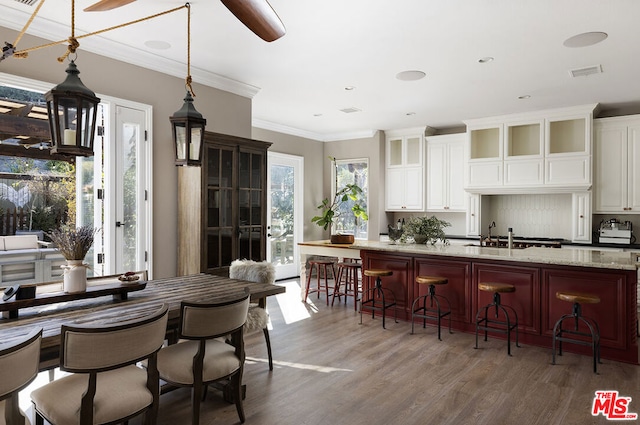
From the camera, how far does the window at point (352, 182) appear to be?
8.22 meters

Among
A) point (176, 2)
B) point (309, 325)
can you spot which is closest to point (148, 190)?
point (176, 2)

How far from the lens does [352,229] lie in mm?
8383

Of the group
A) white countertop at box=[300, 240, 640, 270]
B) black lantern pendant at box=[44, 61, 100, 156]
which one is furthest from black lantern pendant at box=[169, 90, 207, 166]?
white countertop at box=[300, 240, 640, 270]

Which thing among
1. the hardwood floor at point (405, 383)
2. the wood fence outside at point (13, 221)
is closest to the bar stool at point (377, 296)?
the hardwood floor at point (405, 383)

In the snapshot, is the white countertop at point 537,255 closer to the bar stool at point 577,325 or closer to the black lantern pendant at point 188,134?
the bar stool at point 577,325

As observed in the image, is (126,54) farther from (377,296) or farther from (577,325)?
(577,325)

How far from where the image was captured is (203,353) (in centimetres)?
230

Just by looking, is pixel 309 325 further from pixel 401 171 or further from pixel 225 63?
pixel 401 171

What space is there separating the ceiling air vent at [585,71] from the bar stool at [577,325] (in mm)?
2498

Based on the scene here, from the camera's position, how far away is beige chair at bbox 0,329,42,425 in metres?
1.50

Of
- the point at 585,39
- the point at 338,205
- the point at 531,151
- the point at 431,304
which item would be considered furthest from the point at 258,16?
the point at 338,205

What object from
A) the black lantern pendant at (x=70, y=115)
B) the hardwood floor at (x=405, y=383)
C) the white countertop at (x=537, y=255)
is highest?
the black lantern pendant at (x=70, y=115)

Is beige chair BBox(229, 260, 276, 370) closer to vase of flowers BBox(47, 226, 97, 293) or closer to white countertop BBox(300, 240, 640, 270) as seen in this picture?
vase of flowers BBox(47, 226, 97, 293)

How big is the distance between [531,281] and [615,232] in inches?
111
